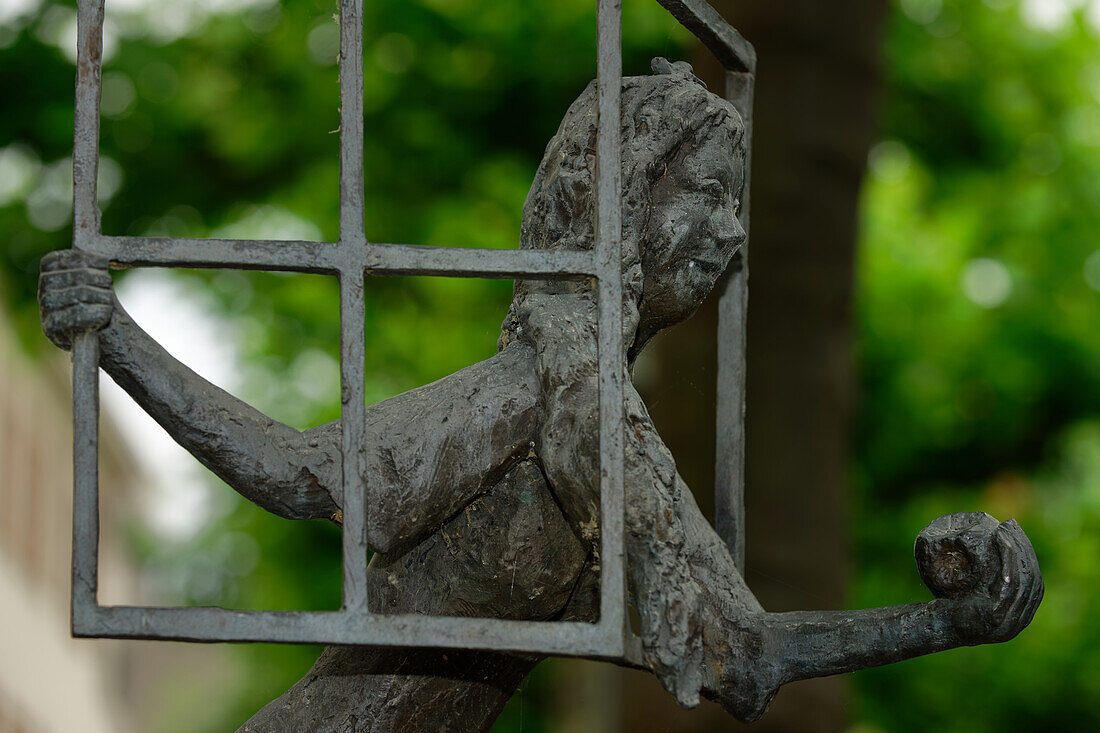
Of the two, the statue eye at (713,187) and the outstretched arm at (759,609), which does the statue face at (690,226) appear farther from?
the outstretched arm at (759,609)

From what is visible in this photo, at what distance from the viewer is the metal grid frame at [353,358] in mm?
1527

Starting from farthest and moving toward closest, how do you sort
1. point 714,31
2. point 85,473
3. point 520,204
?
point 520,204 → point 714,31 → point 85,473

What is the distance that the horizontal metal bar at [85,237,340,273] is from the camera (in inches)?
61.8

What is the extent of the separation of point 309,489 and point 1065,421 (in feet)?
14.8

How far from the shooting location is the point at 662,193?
1.89 m

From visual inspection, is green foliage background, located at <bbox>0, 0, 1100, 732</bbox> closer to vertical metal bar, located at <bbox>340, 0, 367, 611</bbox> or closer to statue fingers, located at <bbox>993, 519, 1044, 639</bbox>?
vertical metal bar, located at <bbox>340, 0, 367, 611</bbox>

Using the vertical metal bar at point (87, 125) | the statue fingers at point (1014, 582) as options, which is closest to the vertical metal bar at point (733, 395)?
the statue fingers at point (1014, 582)

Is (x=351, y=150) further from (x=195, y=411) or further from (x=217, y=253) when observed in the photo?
(x=195, y=411)

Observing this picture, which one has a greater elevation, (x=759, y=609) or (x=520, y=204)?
(x=520, y=204)

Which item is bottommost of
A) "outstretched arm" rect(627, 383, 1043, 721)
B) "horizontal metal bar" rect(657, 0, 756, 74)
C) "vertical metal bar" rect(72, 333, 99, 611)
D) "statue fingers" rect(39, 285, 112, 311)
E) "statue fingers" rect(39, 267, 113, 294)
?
"outstretched arm" rect(627, 383, 1043, 721)

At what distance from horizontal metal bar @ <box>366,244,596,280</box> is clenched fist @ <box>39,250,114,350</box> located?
0.29 meters

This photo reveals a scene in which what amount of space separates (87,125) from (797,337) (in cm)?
263

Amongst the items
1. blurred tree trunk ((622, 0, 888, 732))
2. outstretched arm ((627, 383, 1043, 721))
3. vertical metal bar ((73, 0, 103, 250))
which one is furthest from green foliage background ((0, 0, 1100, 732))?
outstretched arm ((627, 383, 1043, 721))

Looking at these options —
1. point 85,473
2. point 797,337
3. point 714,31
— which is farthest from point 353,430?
point 797,337
